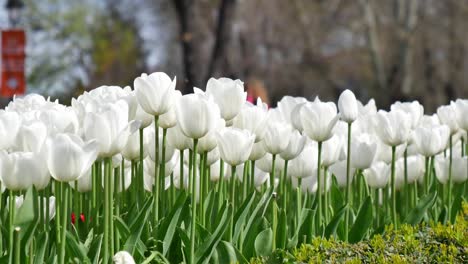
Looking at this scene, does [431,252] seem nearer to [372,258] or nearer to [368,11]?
[372,258]

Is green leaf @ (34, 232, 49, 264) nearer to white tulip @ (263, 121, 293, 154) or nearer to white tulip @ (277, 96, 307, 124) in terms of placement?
white tulip @ (263, 121, 293, 154)

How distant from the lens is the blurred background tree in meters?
28.0

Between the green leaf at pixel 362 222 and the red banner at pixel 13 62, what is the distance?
623 inches

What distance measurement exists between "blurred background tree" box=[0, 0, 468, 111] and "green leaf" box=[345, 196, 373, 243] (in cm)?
2019

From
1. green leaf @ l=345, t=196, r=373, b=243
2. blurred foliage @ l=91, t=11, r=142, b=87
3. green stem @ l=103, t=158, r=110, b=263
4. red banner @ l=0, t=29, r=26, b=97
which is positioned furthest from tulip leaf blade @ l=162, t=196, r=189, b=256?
blurred foliage @ l=91, t=11, r=142, b=87

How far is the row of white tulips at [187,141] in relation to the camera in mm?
2270

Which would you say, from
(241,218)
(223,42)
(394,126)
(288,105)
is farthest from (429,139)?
(223,42)

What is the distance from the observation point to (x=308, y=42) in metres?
30.8

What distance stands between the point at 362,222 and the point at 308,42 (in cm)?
2808

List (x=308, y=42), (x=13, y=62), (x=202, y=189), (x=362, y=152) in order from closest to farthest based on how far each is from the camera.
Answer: (x=202, y=189) < (x=362, y=152) < (x=13, y=62) < (x=308, y=42)

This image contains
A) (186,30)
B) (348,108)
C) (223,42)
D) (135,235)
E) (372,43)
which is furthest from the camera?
(372,43)

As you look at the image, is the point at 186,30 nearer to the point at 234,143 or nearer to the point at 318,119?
the point at 318,119

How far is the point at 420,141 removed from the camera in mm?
3660

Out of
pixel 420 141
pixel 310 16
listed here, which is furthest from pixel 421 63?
pixel 420 141
